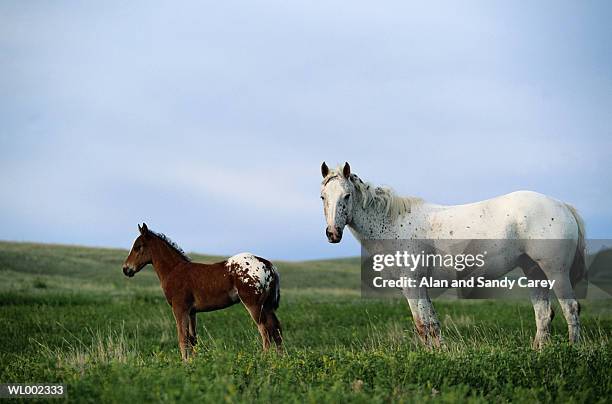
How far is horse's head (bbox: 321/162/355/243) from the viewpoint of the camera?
10812 mm

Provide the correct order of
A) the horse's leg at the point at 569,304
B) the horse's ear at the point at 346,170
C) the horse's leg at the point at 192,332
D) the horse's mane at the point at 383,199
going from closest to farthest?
the horse's ear at the point at 346,170 → the horse's leg at the point at 192,332 → the horse's mane at the point at 383,199 → the horse's leg at the point at 569,304

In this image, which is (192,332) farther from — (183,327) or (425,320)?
(425,320)

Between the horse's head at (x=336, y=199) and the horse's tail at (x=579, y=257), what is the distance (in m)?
4.39

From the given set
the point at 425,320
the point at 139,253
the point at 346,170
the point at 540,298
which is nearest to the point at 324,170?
the point at 346,170

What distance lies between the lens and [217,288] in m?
11.1

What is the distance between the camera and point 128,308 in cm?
2545

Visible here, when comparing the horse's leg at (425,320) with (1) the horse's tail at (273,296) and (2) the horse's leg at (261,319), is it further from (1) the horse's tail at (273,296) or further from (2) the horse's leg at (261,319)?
(2) the horse's leg at (261,319)

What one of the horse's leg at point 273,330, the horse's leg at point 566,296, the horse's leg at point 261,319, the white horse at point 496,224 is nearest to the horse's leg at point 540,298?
the white horse at point 496,224

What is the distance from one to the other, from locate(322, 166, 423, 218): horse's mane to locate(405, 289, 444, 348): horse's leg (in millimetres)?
1524

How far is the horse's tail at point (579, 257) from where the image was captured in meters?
12.5

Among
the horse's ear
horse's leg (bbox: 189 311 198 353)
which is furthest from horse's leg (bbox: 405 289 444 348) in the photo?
horse's leg (bbox: 189 311 198 353)

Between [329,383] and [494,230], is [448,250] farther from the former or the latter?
[329,383]

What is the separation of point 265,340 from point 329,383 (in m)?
2.55

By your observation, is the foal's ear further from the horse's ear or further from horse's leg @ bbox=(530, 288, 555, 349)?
horse's leg @ bbox=(530, 288, 555, 349)
